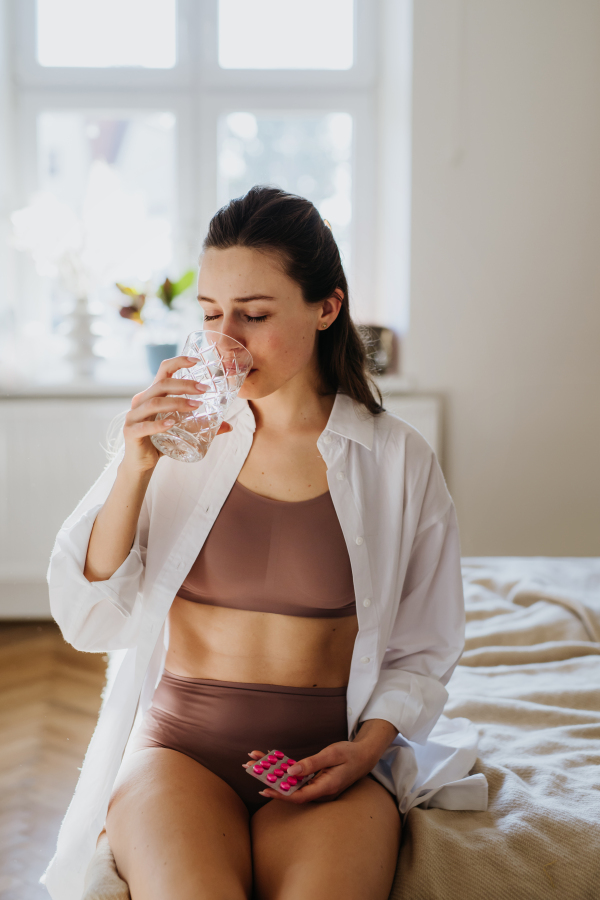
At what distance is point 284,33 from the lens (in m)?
3.13

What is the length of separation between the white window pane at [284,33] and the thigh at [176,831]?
2.95 m

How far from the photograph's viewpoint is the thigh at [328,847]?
0.80m

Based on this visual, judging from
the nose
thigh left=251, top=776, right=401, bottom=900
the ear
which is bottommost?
thigh left=251, top=776, right=401, bottom=900

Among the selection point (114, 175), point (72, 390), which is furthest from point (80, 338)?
point (114, 175)

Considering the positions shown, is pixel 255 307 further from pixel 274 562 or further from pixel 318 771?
pixel 318 771

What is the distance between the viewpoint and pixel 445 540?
115cm

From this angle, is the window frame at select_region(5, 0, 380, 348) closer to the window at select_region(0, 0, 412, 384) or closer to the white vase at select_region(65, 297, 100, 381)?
the window at select_region(0, 0, 412, 384)

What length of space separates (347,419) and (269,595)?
307 mm

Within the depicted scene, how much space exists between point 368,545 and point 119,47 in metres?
2.83

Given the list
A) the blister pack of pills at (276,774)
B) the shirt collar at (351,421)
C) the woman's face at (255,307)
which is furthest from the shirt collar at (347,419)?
the blister pack of pills at (276,774)

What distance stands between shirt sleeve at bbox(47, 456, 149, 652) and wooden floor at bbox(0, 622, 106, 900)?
69 cm

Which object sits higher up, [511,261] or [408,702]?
[511,261]

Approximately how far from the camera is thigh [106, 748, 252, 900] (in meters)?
0.79

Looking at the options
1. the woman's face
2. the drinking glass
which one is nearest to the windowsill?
the woman's face
